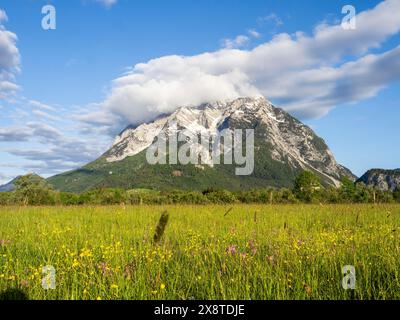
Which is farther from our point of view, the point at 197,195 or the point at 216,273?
the point at 197,195

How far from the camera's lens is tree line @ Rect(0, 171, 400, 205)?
22.7m

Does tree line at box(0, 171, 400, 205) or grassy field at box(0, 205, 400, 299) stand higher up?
tree line at box(0, 171, 400, 205)

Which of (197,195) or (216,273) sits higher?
(197,195)

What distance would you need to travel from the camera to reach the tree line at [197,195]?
74.5 ft

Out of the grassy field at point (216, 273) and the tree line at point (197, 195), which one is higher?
the tree line at point (197, 195)

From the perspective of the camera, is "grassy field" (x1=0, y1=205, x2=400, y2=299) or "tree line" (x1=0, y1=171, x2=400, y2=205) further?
"tree line" (x1=0, y1=171, x2=400, y2=205)

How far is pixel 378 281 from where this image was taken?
434 cm

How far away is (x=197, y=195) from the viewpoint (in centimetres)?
2895

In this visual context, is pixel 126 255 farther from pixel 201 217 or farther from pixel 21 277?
pixel 201 217

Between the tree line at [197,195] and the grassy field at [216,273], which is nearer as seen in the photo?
the grassy field at [216,273]
